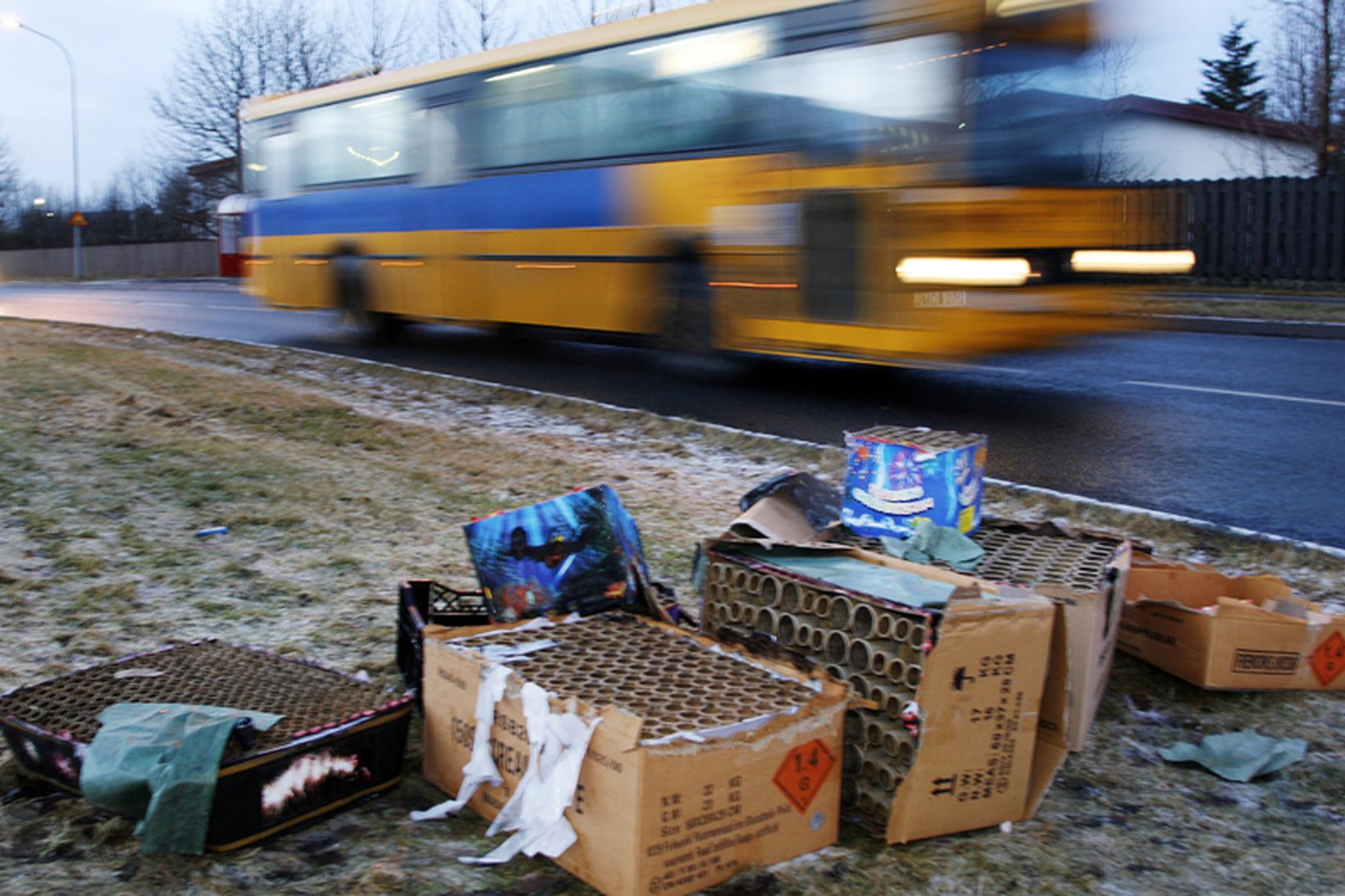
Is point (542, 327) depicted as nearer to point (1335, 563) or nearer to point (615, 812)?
point (1335, 563)

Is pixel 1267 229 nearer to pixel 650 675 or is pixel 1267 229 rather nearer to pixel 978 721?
pixel 978 721

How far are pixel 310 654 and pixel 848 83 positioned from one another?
20.3 ft

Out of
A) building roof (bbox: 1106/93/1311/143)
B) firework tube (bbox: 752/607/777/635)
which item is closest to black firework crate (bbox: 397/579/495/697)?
firework tube (bbox: 752/607/777/635)

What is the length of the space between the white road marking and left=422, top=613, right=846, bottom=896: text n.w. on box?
754 cm

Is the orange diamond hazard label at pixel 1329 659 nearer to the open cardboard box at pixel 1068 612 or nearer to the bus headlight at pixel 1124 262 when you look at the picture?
the open cardboard box at pixel 1068 612

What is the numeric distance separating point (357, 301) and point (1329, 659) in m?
12.2

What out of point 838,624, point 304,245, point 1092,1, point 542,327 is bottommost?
point 838,624

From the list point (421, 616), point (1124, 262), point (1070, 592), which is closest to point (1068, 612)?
point (1070, 592)

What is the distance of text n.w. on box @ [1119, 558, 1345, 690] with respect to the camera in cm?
351

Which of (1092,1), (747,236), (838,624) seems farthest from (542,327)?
(838,624)

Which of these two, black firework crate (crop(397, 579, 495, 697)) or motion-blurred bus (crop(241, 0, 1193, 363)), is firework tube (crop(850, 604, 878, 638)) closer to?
black firework crate (crop(397, 579, 495, 697))

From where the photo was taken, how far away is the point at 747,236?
360 inches

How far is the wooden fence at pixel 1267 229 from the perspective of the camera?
741 inches

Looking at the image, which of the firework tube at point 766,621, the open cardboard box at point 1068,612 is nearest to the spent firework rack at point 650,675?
the firework tube at point 766,621
